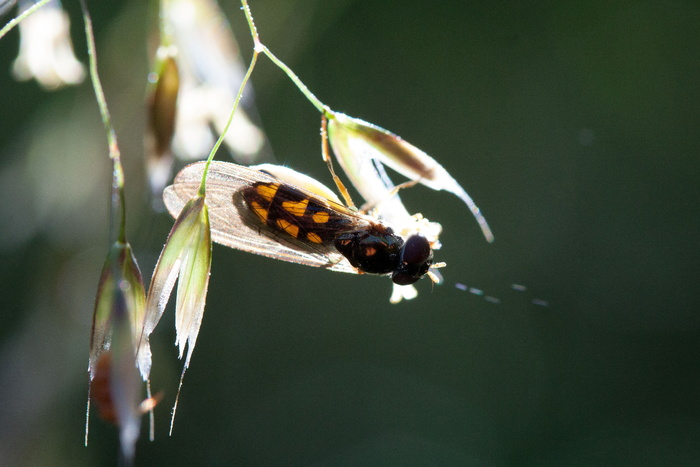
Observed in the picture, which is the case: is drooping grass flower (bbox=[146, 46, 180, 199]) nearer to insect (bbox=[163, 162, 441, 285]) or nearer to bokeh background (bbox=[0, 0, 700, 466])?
insect (bbox=[163, 162, 441, 285])

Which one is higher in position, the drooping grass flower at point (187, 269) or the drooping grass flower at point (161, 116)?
the drooping grass flower at point (161, 116)

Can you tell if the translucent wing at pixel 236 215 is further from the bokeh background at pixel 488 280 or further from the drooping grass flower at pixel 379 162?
the bokeh background at pixel 488 280

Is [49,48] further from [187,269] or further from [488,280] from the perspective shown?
[488,280]

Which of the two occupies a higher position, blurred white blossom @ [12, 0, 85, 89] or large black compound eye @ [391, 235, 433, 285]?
blurred white blossom @ [12, 0, 85, 89]

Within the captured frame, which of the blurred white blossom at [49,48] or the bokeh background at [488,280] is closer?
the blurred white blossom at [49,48]

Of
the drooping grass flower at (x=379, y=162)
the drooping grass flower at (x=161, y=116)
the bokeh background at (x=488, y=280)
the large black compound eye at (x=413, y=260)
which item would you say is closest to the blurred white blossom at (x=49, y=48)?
the drooping grass flower at (x=161, y=116)

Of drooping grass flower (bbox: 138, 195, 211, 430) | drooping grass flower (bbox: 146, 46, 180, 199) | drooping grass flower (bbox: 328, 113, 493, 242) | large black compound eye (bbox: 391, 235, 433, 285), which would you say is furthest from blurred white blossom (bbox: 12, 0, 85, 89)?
large black compound eye (bbox: 391, 235, 433, 285)

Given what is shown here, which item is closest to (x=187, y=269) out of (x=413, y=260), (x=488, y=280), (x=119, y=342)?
(x=119, y=342)
